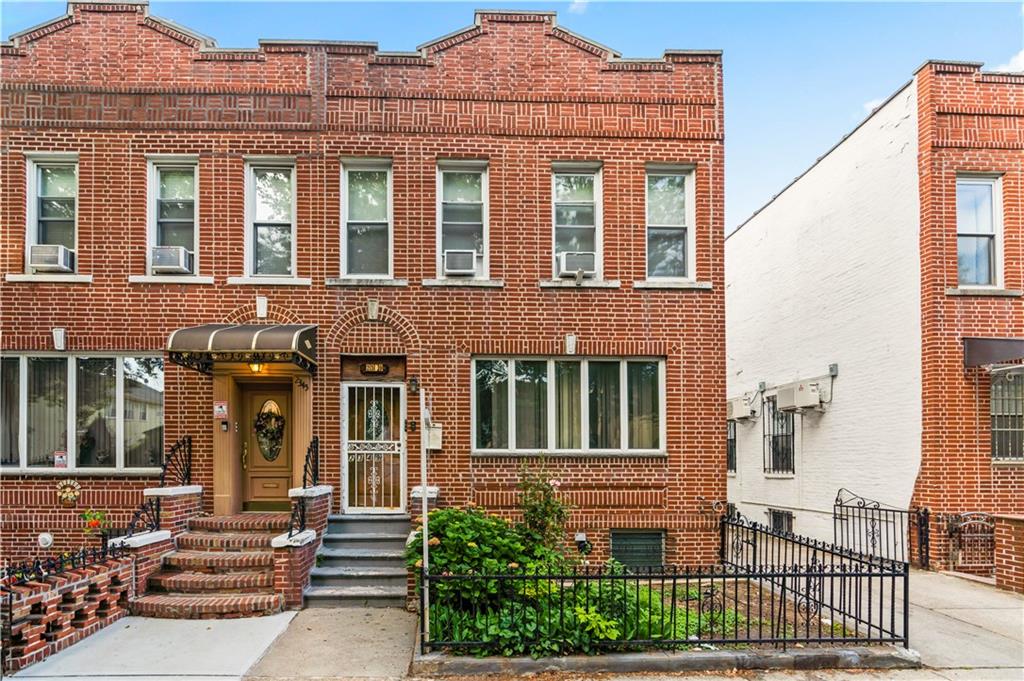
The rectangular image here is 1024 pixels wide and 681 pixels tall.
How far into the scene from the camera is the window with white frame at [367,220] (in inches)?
447

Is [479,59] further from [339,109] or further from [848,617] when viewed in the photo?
[848,617]

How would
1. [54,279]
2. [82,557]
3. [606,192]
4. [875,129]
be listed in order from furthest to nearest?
1. [875,129]
2. [606,192]
3. [54,279]
4. [82,557]

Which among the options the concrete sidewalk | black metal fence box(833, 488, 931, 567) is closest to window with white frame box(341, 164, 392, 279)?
the concrete sidewalk

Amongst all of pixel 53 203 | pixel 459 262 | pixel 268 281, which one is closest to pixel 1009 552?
pixel 459 262

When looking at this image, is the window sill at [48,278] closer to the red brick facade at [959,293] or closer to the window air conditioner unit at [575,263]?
the window air conditioner unit at [575,263]

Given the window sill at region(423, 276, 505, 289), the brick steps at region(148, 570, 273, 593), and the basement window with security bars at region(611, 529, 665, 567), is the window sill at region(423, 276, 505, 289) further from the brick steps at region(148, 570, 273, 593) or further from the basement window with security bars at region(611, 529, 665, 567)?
the brick steps at region(148, 570, 273, 593)

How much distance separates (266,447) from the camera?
11.2 meters

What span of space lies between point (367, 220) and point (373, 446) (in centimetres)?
358

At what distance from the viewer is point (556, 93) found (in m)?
11.4

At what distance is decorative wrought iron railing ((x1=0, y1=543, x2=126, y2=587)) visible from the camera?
23.5ft

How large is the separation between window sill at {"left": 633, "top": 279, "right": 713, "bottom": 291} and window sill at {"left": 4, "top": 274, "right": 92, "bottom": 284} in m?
8.51

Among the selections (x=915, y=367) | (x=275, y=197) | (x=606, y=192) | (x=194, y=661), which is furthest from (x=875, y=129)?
(x=194, y=661)

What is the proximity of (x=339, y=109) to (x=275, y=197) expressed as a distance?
5.67 feet

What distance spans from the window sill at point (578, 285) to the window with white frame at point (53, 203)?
7.33 meters
